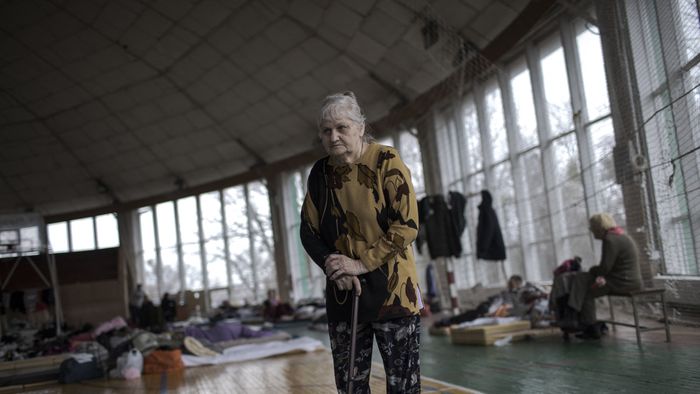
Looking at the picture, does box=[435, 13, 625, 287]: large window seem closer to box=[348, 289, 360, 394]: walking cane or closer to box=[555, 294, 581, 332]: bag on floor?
box=[555, 294, 581, 332]: bag on floor

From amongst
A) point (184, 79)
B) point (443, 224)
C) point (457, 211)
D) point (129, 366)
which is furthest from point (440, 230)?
point (184, 79)

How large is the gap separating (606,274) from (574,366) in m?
1.50

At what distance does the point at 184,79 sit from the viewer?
15.2m

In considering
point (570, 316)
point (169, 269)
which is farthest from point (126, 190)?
point (570, 316)

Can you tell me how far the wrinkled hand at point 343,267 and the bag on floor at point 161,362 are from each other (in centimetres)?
630

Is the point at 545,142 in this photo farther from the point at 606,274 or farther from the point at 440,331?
the point at 606,274

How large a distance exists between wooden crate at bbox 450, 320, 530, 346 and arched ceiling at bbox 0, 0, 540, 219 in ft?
15.0

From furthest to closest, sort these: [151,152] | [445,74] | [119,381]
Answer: [151,152] < [445,74] < [119,381]

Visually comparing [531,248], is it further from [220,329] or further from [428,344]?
[220,329]

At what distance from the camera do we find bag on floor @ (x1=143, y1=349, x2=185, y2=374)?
765 centimetres

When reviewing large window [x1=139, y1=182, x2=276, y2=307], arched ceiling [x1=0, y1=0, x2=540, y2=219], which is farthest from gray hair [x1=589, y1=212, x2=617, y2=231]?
large window [x1=139, y1=182, x2=276, y2=307]

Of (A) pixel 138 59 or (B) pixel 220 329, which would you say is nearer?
(B) pixel 220 329

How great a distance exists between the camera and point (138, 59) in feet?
48.1

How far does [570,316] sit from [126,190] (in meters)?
17.1
